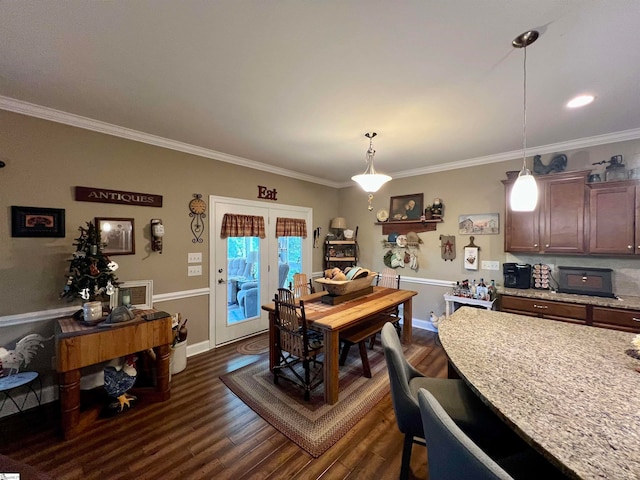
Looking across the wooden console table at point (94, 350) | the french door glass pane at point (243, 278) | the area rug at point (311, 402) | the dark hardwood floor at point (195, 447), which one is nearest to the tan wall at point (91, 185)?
the french door glass pane at point (243, 278)

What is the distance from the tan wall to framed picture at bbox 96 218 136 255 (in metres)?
0.06

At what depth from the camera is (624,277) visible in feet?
9.55

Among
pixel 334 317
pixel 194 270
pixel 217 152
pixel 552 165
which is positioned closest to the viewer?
pixel 334 317

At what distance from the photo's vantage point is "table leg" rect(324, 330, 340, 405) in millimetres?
2291

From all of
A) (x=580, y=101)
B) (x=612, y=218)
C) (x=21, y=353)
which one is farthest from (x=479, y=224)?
(x=21, y=353)

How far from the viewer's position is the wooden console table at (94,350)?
1945 millimetres

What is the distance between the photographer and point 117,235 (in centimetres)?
277

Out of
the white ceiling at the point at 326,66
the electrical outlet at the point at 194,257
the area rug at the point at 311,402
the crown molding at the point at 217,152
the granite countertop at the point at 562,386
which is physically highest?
the white ceiling at the point at 326,66

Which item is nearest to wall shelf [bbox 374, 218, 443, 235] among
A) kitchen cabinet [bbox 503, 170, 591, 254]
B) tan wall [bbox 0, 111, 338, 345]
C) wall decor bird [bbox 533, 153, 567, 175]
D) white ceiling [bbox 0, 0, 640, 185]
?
kitchen cabinet [bbox 503, 170, 591, 254]

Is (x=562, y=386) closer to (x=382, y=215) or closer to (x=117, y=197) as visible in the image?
(x=117, y=197)

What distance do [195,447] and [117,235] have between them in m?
2.18

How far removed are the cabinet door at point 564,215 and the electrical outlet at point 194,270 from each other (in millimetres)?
4310

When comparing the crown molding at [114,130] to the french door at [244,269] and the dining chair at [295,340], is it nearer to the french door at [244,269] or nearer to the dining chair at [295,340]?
the french door at [244,269]

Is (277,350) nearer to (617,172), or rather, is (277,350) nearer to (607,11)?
(607,11)
